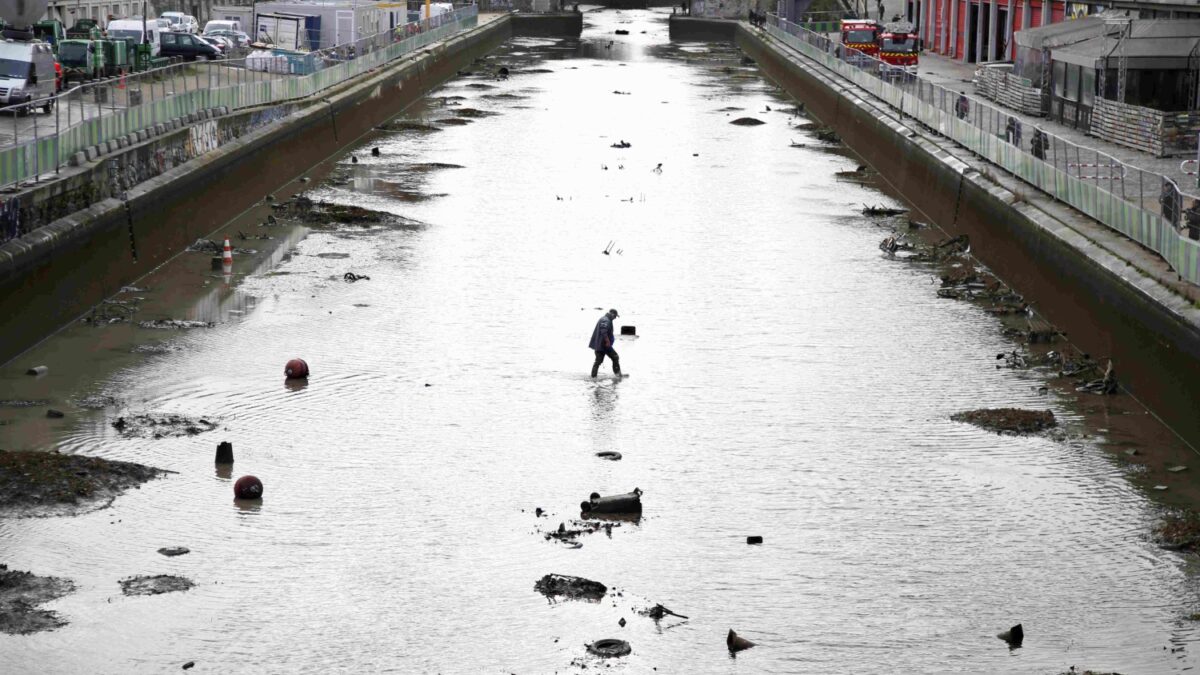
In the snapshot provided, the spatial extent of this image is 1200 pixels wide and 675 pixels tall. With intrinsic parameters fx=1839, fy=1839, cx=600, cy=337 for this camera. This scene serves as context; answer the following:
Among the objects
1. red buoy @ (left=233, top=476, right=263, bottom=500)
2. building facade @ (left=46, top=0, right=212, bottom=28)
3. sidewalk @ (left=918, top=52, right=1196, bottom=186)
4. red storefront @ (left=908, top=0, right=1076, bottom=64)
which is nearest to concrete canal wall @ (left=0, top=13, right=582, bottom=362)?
red buoy @ (left=233, top=476, right=263, bottom=500)

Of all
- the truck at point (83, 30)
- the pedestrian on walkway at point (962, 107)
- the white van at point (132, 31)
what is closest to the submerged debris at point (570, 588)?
the pedestrian on walkway at point (962, 107)

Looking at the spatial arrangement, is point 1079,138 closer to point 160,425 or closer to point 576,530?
point 160,425

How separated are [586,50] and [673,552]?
91.8m

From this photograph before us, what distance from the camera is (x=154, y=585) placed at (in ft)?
63.0

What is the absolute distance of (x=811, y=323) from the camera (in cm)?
3288

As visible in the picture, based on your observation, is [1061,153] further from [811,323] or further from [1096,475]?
[1096,475]

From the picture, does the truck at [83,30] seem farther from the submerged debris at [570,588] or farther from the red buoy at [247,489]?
the submerged debris at [570,588]

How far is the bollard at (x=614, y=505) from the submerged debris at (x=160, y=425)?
6.07m

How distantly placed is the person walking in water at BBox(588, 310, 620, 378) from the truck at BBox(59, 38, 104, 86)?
2807 centimetres

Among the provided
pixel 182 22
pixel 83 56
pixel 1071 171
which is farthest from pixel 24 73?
pixel 182 22

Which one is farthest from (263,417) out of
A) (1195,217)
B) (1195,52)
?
(1195,52)

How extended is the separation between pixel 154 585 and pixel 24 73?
81.5ft

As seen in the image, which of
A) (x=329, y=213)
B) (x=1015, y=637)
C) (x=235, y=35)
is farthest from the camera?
(x=235, y=35)

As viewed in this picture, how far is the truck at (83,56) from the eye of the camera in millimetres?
51688
